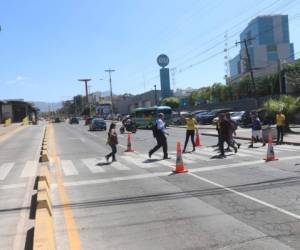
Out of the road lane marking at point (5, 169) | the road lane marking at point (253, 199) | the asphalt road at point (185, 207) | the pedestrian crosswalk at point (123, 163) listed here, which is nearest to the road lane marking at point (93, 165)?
the pedestrian crosswalk at point (123, 163)

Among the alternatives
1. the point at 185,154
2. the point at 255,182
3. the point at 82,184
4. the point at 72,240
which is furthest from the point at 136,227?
the point at 185,154

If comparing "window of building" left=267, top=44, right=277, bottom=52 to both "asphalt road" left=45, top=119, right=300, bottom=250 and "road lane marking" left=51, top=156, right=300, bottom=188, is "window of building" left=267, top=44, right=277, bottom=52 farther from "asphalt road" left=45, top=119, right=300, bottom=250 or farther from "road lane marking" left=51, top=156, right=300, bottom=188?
"asphalt road" left=45, top=119, right=300, bottom=250

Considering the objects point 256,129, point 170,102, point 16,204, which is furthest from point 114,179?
point 170,102

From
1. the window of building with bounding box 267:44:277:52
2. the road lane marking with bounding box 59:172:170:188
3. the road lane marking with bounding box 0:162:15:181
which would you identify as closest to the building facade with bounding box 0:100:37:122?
the window of building with bounding box 267:44:277:52

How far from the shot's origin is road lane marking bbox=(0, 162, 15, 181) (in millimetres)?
18538

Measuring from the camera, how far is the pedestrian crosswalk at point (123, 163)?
61.3 feet

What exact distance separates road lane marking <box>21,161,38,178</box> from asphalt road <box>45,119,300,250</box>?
1.47m

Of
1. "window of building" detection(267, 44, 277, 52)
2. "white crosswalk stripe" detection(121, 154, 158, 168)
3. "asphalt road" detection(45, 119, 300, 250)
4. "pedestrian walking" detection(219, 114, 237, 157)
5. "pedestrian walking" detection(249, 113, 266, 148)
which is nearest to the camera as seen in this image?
"asphalt road" detection(45, 119, 300, 250)

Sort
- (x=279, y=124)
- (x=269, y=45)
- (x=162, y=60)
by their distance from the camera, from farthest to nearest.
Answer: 1. (x=269, y=45)
2. (x=162, y=60)
3. (x=279, y=124)

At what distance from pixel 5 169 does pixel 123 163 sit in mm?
4363

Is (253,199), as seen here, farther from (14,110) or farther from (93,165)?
(14,110)

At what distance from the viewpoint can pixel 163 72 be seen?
101000mm

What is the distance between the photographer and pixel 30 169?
20.5 m

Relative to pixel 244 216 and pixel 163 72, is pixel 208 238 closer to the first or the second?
pixel 244 216
